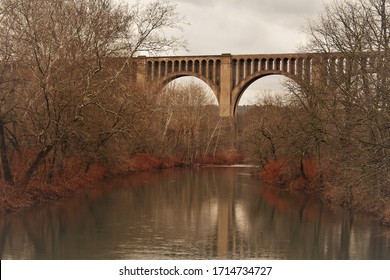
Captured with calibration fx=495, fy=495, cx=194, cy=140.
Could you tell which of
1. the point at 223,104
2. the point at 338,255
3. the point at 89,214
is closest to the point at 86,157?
the point at 89,214

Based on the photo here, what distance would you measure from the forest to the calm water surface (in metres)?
1.24

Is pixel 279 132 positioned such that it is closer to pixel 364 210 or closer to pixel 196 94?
pixel 364 210

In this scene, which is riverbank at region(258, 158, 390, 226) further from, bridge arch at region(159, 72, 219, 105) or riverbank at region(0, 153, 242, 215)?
bridge arch at region(159, 72, 219, 105)

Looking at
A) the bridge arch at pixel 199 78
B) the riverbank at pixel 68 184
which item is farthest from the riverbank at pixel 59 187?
the bridge arch at pixel 199 78

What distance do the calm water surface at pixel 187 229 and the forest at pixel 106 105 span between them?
124 cm

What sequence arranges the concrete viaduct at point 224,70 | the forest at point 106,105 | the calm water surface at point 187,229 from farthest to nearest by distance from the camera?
the concrete viaduct at point 224,70
the forest at point 106,105
the calm water surface at point 187,229

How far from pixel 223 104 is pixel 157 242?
39653 millimetres

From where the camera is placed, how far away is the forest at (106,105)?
14.7 m

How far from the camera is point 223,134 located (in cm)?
4841

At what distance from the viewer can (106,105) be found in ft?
68.7

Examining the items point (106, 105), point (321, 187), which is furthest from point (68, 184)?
point (321, 187)

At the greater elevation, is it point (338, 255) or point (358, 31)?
point (358, 31)

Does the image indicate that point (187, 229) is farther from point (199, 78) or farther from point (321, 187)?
point (199, 78)

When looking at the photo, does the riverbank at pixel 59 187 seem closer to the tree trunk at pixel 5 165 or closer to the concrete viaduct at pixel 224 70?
the tree trunk at pixel 5 165
